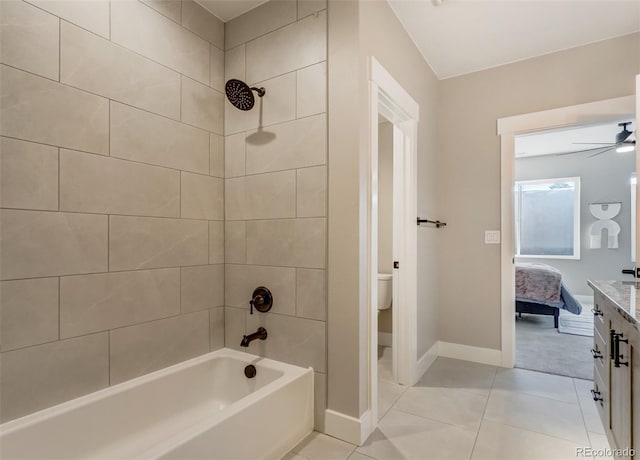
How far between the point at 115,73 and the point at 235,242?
1141 mm

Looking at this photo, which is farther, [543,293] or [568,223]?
[568,223]

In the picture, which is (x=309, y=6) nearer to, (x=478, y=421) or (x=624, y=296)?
(x=624, y=296)

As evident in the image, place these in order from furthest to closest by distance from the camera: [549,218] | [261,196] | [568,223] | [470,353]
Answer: [549,218] → [568,223] → [470,353] → [261,196]

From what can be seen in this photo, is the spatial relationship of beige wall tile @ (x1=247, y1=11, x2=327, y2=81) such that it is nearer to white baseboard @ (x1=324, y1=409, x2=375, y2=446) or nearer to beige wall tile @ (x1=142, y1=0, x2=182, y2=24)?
beige wall tile @ (x1=142, y1=0, x2=182, y2=24)

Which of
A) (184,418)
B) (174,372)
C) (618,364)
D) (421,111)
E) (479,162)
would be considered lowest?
(184,418)

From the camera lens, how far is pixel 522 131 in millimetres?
2848

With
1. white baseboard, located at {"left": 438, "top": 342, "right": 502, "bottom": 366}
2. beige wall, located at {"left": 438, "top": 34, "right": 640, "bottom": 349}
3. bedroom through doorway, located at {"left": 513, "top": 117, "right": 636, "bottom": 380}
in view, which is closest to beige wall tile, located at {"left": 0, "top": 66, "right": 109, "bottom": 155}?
beige wall, located at {"left": 438, "top": 34, "right": 640, "bottom": 349}

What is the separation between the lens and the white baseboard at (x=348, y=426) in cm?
178

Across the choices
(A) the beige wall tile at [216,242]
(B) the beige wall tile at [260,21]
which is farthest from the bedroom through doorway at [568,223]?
(B) the beige wall tile at [260,21]

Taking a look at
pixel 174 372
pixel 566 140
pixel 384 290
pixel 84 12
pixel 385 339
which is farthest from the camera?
pixel 566 140

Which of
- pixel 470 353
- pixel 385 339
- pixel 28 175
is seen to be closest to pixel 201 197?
pixel 28 175

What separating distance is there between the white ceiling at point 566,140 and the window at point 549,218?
2.03 feet

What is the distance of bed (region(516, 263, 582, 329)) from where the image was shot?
409 cm

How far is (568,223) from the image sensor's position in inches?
233
